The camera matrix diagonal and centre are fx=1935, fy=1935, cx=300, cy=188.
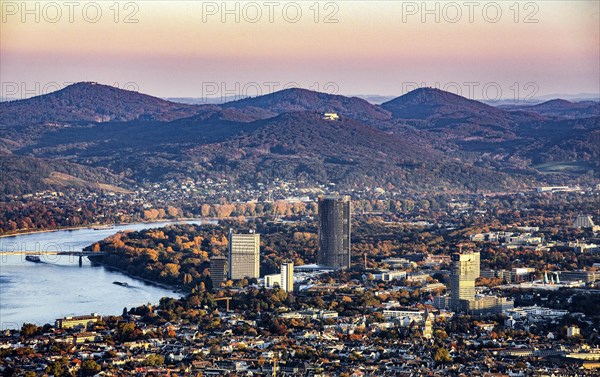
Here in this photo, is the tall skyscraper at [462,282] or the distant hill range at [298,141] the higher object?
the distant hill range at [298,141]

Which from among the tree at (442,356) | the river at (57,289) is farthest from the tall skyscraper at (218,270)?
the tree at (442,356)

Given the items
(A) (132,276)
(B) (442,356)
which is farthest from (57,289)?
(B) (442,356)

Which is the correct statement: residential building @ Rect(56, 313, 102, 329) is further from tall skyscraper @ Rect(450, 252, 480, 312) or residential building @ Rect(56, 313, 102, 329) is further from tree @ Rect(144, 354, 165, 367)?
tall skyscraper @ Rect(450, 252, 480, 312)

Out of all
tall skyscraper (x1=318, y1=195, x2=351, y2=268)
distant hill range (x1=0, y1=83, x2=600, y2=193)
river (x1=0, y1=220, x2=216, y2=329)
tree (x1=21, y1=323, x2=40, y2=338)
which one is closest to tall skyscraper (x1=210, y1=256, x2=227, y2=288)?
river (x1=0, y1=220, x2=216, y2=329)

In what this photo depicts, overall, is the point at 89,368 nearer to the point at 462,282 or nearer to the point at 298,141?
the point at 462,282

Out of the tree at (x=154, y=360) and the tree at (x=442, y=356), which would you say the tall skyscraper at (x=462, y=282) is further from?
the tree at (x=154, y=360)
